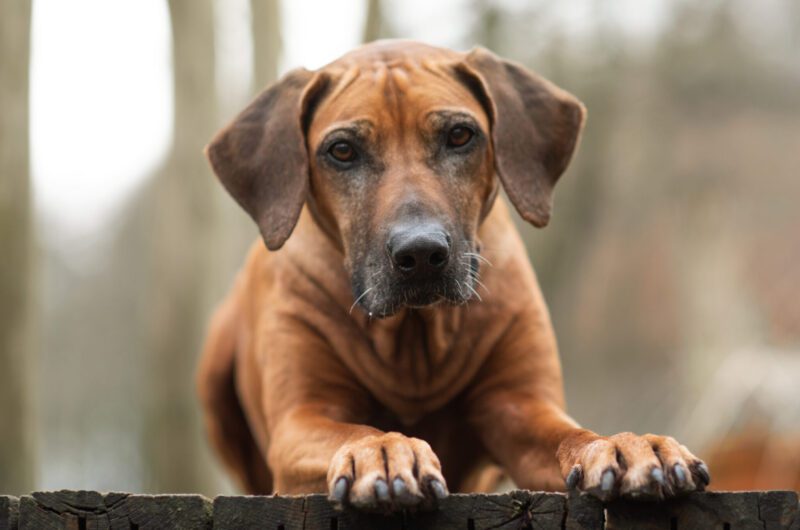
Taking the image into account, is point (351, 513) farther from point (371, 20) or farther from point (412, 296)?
point (371, 20)

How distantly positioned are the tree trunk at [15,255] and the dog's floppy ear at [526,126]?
3179 millimetres

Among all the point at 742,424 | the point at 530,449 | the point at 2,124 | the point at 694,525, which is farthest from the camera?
the point at 742,424

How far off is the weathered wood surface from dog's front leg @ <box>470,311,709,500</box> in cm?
6

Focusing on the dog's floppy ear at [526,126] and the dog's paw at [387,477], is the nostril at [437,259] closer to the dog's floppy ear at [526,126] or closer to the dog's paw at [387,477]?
the dog's floppy ear at [526,126]

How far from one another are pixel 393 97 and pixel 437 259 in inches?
27.4

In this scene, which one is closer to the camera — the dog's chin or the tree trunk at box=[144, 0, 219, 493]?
the dog's chin

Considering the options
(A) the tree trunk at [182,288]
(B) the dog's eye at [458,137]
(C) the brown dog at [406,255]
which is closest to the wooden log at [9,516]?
(C) the brown dog at [406,255]

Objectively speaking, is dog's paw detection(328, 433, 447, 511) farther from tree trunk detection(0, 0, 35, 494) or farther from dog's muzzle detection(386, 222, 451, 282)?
tree trunk detection(0, 0, 35, 494)

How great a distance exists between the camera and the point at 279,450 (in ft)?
13.3

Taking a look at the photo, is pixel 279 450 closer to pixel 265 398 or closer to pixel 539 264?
pixel 265 398

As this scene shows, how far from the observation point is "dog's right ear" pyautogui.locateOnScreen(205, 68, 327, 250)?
425 cm

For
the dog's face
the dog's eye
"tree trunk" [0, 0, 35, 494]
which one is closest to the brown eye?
the dog's face

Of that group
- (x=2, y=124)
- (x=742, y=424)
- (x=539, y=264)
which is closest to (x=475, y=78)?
(x=2, y=124)

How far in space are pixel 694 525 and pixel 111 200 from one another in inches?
672
